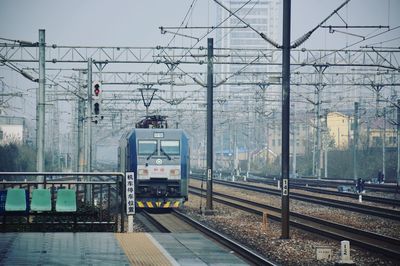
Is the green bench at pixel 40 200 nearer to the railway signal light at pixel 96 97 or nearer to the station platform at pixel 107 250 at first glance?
the station platform at pixel 107 250

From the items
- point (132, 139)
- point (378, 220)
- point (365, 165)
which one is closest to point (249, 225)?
point (378, 220)

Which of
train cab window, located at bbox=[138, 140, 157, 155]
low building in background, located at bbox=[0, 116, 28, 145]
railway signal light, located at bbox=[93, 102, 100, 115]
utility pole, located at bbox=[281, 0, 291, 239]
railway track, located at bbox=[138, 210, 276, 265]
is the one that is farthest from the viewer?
low building in background, located at bbox=[0, 116, 28, 145]

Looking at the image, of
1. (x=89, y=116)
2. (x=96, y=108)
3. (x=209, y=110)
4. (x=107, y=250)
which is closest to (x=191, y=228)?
(x=96, y=108)

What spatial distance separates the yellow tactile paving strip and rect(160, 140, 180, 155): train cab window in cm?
1171

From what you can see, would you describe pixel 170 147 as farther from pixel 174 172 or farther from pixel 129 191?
pixel 129 191

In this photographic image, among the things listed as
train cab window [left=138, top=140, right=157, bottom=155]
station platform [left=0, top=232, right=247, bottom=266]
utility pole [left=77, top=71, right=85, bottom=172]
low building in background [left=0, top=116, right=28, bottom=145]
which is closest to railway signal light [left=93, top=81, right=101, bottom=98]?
train cab window [left=138, top=140, right=157, bottom=155]

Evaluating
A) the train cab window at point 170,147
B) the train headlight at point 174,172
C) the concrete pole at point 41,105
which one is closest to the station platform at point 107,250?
the concrete pole at point 41,105

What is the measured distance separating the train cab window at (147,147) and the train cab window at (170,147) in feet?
1.10

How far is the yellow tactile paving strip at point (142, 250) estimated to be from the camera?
12.2 m

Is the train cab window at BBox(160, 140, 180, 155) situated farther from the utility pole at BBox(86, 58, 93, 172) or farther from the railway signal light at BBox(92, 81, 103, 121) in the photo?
the utility pole at BBox(86, 58, 93, 172)

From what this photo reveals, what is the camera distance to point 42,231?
1597 centimetres

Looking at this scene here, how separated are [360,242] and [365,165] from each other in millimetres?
47813

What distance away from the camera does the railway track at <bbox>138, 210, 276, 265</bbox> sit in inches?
599

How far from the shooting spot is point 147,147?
27.5m
